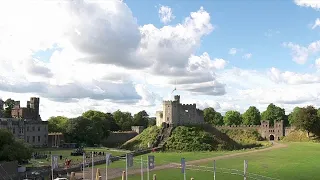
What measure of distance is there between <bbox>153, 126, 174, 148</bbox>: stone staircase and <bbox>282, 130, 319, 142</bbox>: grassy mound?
41277mm

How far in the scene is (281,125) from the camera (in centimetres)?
13300

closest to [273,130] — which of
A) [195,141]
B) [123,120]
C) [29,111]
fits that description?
[195,141]

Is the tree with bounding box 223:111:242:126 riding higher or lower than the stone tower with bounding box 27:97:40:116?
lower

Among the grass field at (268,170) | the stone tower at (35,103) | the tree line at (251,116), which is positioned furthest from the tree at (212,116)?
the grass field at (268,170)

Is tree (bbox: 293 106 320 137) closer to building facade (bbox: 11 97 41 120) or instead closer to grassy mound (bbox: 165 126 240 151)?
grassy mound (bbox: 165 126 240 151)

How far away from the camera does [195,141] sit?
94125mm

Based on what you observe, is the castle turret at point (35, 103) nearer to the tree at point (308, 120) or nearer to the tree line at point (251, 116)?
the tree at point (308, 120)

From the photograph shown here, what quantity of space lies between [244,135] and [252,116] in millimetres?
35934

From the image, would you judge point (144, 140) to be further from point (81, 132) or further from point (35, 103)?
point (35, 103)

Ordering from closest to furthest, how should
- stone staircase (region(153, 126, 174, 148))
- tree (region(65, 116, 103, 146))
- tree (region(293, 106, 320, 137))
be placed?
stone staircase (region(153, 126, 174, 148)) < tree (region(65, 116, 103, 146)) < tree (region(293, 106, 320, 137))

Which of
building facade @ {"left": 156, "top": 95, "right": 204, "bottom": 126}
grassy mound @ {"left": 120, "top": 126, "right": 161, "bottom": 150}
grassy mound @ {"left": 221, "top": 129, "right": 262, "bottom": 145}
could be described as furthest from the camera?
grassy mound @ {"left": 221, "top": 129, "right": 262, "bottom": 145}

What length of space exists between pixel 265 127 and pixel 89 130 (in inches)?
2536

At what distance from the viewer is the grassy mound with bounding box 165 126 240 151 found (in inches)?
3610

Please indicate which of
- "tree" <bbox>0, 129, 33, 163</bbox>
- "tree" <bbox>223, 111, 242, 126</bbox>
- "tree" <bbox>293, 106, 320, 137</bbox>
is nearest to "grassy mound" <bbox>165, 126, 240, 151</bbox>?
"tree" <bbox>293, 106, 320, 137</bbox>
